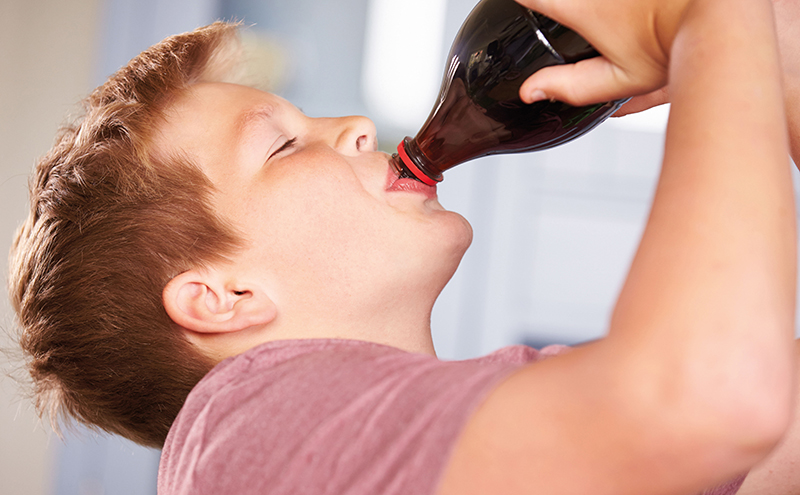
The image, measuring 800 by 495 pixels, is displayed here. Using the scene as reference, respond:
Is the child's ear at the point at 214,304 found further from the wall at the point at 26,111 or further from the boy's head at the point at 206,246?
the wall at the point at 26,111

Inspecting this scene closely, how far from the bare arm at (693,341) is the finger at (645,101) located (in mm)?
399

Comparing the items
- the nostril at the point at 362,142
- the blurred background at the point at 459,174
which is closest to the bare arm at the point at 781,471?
the nostril at the point at 362,142

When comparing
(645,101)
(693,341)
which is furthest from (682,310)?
(645,101)

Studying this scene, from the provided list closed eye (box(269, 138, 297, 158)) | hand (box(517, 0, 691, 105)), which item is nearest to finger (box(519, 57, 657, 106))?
hand (box(517, 0, 691, 105))

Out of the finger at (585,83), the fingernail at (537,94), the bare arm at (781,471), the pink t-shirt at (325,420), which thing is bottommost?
the bare arm at (781,471)

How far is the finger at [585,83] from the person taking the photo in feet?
2.01

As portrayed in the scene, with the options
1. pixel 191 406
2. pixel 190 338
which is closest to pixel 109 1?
pixel 190 338

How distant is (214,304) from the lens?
833 millimetres

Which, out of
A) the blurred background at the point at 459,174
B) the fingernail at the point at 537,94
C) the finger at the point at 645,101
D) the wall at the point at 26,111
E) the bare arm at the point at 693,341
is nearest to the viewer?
the bare arm at the point at 693,341

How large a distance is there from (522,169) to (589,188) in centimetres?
27

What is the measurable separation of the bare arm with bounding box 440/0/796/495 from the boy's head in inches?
14.7

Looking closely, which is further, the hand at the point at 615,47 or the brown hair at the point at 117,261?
the brown hair at the point at 117,261

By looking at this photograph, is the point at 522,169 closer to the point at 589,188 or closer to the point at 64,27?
the point at 589,188

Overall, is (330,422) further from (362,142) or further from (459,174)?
(459,174)
